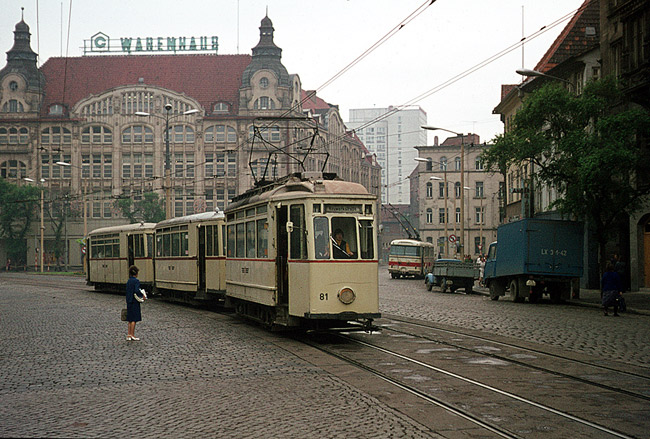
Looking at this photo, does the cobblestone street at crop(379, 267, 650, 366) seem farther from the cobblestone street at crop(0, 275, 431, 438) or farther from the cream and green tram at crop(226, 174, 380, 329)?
the cobblestone street at crop(0, 275, 431, 438)

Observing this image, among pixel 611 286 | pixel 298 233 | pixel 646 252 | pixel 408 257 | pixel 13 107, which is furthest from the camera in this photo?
pixel 13 107

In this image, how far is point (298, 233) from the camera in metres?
15.9

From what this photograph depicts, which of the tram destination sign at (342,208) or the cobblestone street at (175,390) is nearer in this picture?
the cobblestone street at (175,390)

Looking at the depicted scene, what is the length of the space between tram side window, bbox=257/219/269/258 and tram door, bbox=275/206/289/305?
51 centimetres

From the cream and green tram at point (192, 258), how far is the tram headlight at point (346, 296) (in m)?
8.49

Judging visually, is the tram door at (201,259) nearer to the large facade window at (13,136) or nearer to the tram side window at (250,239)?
the tram side window at (250,239)

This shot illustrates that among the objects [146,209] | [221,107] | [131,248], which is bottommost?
[131,248]

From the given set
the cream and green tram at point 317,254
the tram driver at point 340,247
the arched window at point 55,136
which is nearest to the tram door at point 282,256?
the cream and green tram at point 317,254

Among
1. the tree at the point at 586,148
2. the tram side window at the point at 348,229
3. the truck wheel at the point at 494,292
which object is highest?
the tree at the point at 586,148

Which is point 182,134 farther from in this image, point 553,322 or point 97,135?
point 553,322

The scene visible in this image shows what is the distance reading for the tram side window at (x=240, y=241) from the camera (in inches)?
749

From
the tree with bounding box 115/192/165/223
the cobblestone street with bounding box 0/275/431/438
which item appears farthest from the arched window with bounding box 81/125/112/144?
the cobblestone street with bounding box 0/275/431/438

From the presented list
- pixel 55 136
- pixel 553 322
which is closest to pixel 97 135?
pixel 55 136

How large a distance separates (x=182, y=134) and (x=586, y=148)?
72.8 m
